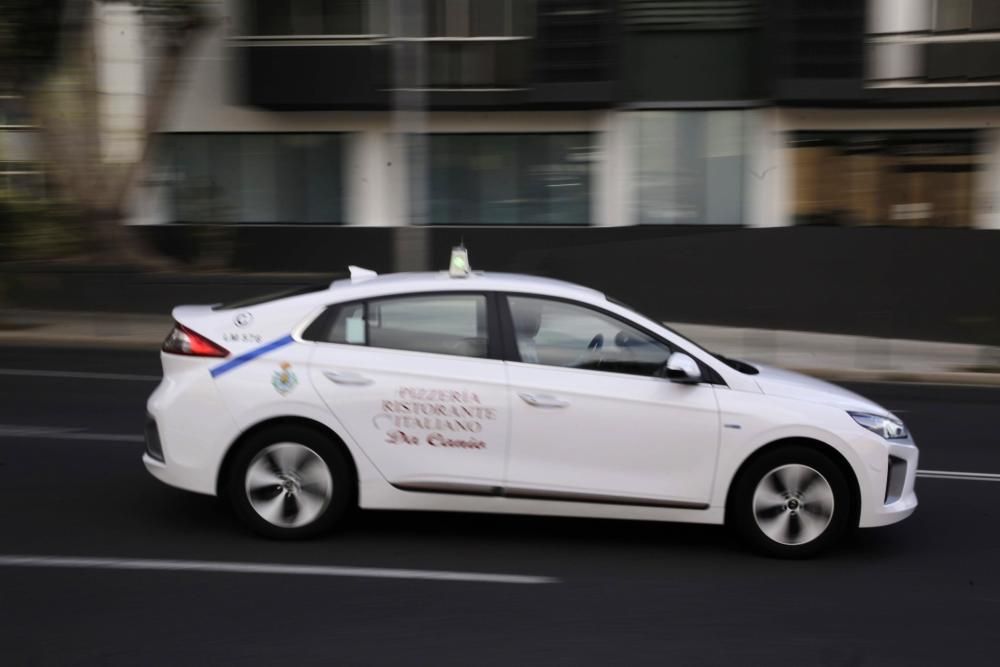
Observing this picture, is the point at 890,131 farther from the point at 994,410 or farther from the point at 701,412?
the point at 701,412

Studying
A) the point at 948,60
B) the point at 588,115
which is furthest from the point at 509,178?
the point at 948,60

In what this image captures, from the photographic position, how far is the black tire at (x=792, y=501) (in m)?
6.25

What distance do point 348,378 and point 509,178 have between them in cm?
1583

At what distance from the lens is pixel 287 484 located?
6.29 meters

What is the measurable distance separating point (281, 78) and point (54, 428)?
12.4m

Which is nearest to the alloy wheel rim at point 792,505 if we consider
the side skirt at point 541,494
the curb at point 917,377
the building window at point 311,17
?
the side skirt at point 541,494

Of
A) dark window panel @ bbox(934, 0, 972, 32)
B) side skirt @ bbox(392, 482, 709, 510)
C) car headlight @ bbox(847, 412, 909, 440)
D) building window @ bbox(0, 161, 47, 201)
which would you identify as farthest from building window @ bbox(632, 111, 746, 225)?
side skirt @ bbox(392, 482, 709, 510)

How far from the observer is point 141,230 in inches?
867

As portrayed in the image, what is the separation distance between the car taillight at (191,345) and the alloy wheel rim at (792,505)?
299 cm

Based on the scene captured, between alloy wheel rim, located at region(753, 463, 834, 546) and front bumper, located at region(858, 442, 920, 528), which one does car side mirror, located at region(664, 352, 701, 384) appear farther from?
front bumper, located at region(858, 442, 920, 528)

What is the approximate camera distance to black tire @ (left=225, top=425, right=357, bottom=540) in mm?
6250

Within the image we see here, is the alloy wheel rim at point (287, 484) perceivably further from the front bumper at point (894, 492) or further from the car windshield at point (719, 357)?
the front bumper at point (894, 492)

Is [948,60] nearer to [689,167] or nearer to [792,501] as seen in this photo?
[689,167]

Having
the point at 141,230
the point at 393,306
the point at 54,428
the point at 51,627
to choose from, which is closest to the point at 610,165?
the point at 141,230
